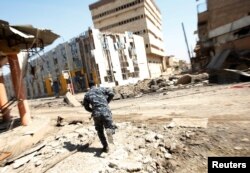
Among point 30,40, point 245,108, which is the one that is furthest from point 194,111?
point 30,40

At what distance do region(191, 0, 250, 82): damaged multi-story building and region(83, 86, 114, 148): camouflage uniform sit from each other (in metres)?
14.3

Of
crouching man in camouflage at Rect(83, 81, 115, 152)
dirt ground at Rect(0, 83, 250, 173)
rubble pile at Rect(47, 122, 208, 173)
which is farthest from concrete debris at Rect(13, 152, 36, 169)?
crouching man in camouflage at Rect(83, 81, 115, 152)

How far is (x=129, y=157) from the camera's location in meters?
5.98

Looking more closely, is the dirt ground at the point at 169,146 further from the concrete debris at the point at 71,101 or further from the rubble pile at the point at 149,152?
the concrete debris at the point at 71,101

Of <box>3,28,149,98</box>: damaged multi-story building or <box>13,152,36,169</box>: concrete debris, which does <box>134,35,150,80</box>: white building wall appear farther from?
<box>13,152,36,169</box>: concrete debris

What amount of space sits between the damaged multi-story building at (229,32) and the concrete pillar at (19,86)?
1361 cm

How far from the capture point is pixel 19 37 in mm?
9898

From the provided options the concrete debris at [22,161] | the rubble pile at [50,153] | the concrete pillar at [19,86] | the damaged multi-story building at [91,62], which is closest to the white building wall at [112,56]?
the damaged multi-story building at [91,62]

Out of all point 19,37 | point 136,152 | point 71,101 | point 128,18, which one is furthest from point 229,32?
point 128,18

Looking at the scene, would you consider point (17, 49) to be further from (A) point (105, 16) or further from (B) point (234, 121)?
(A) point (105, 16)

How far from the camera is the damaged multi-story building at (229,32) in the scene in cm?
1920

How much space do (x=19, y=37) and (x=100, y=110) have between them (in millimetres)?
5576

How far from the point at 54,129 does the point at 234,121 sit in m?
6.66

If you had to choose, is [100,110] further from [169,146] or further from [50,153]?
[50,153]
